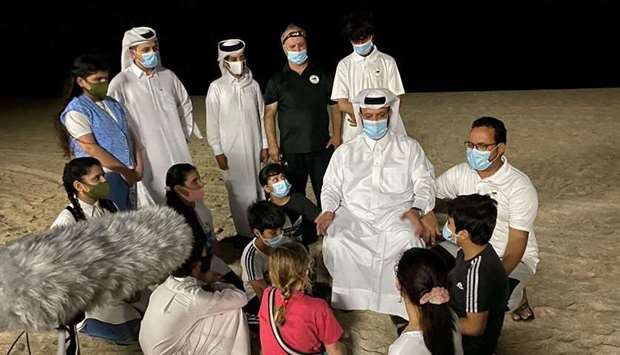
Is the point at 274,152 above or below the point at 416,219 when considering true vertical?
above

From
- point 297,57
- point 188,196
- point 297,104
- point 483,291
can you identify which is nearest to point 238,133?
point 297,104

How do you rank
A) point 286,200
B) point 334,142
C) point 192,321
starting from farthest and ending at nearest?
point 334,142 → point 286,200 → point 192,321

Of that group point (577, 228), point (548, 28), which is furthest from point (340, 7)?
point (577, 228)

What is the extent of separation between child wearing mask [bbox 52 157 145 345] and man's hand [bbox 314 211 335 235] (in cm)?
116

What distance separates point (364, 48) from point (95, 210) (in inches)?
86.4

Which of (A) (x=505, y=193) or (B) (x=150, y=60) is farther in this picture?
(B) (x=150, y=60)

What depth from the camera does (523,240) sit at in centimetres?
332

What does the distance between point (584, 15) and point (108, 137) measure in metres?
13.3

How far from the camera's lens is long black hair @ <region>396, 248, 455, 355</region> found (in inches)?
94.3

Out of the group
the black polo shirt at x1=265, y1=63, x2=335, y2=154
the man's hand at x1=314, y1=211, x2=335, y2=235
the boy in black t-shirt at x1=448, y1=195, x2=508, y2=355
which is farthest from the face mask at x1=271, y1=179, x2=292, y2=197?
the boy in black t-shirt at x1=448, y1=195, x2=508, y2=355

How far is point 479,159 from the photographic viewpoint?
3432mm

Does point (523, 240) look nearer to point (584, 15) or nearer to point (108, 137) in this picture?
point (108, 137)

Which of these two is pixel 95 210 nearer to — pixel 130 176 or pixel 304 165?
pixel 130 176

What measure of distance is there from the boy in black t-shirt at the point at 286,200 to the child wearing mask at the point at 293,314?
1066 mm
